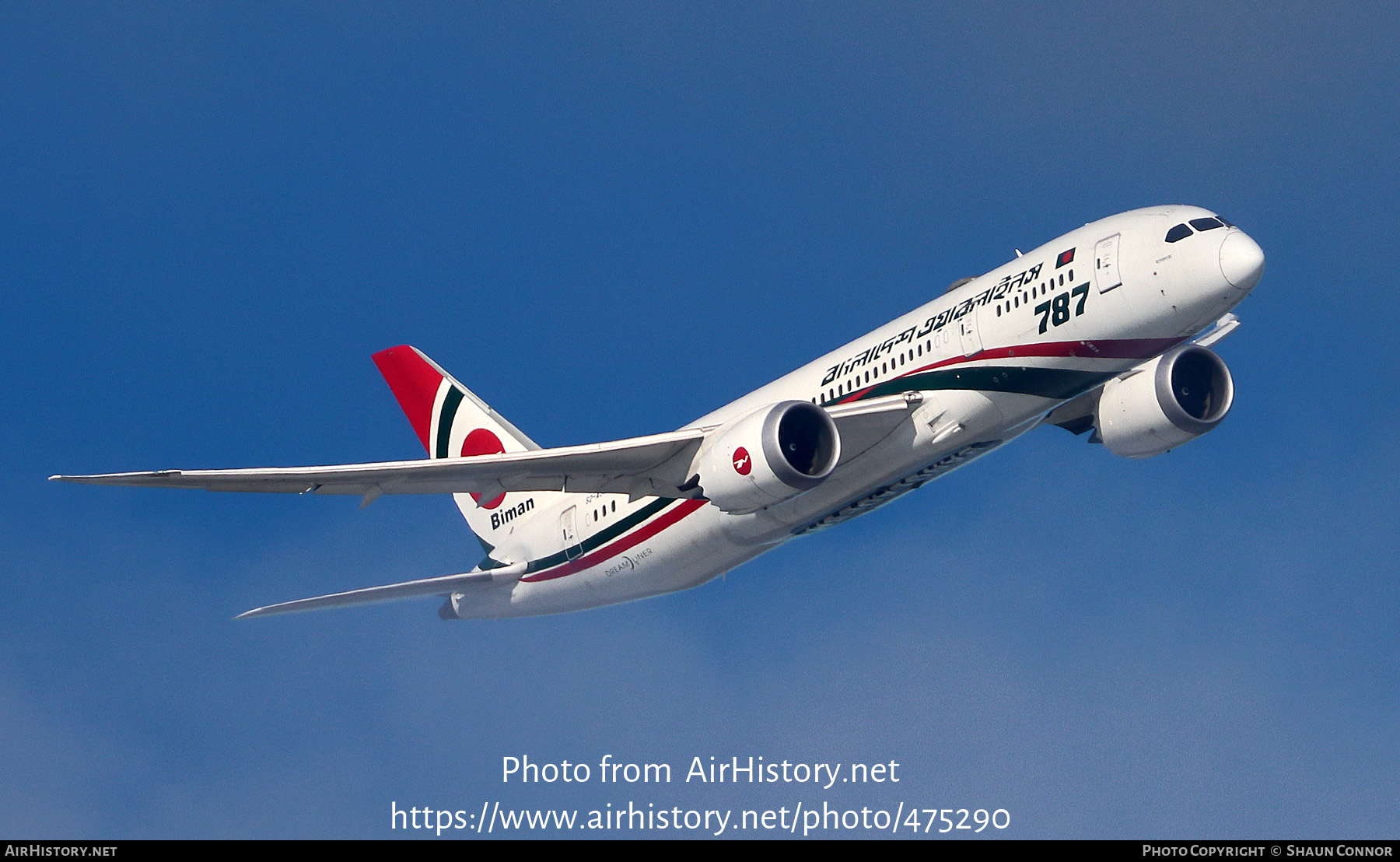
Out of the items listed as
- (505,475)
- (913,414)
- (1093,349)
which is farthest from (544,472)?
(1093,349)

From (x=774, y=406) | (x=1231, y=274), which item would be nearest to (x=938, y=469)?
(x=774, y=406)

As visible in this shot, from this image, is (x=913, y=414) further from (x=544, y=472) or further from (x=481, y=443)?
(x=481, y=443)

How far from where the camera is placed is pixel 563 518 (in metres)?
42.3

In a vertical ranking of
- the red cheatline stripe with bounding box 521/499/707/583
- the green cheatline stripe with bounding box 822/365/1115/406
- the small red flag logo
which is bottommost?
the small red flag logo

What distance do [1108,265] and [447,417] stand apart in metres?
25.1

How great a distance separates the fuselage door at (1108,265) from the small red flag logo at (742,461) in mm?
8442

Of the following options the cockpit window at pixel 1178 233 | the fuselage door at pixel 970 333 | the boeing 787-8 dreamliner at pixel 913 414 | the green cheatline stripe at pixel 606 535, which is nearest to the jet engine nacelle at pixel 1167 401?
the boeing 787-8 dreamliner at pixel 913 414

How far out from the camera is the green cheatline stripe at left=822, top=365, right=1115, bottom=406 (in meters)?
33.1

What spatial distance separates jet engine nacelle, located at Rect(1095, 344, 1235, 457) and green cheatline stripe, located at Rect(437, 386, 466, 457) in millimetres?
22752

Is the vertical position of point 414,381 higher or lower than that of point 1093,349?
higher

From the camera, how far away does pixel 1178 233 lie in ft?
104

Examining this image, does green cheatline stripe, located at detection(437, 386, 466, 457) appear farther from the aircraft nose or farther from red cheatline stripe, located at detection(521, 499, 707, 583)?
the aircraft nose

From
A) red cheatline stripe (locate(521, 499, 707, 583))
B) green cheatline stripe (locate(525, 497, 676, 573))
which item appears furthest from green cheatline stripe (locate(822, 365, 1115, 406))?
green cheatline stripe (locate(525, 497, 676, 573))

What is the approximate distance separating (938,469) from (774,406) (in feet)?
16.8
